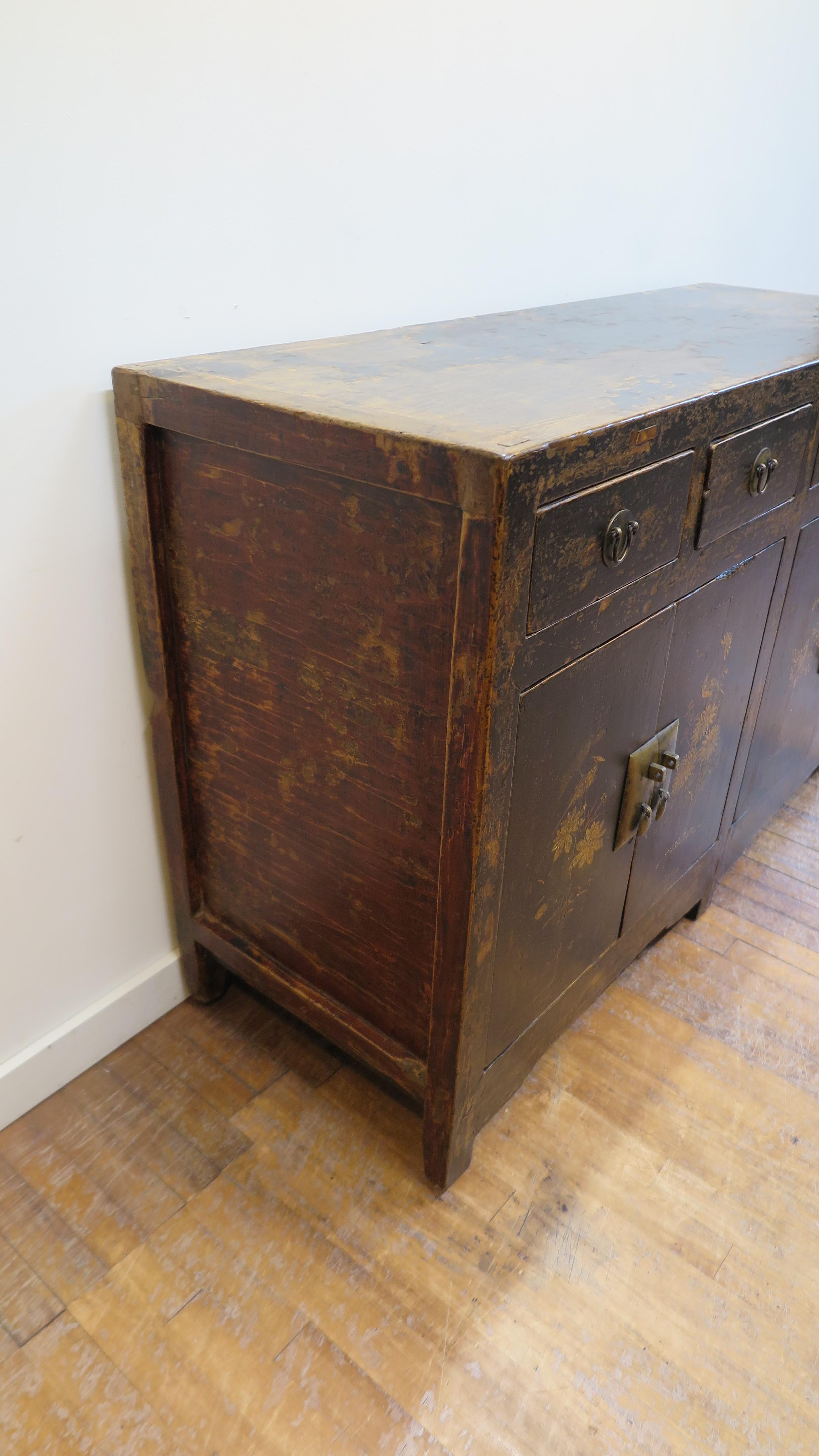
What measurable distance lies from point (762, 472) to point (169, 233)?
81 centimetres

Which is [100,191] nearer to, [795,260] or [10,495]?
[10,495]

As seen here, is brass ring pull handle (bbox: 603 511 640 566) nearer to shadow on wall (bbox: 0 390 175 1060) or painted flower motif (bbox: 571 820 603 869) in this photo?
painted flower motif (bbox: 571 820 603 869)

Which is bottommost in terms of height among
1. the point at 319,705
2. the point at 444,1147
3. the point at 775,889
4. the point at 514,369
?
the point at 775,889

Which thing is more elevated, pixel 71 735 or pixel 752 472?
pixel 752 472

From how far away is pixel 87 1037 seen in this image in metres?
1.41

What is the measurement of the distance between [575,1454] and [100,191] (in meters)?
1.44

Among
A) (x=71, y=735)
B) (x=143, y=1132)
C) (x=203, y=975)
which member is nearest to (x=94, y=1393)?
(x=143, y=1132)

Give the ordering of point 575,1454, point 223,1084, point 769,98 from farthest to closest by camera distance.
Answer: point 769,98, point 223,1084, point 575,1454

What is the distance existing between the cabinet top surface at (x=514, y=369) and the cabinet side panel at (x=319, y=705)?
8 centimetres

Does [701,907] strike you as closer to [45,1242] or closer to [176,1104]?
[176,1104]

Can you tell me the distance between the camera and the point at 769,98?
219 cm

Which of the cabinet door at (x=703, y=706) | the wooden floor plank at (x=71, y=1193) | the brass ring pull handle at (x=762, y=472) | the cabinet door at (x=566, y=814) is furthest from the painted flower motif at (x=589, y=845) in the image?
the wooden floor plank at (x=71, y=1193)

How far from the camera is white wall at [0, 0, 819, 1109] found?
1.04 meters

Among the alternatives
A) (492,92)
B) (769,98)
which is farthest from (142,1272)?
(769,98)
